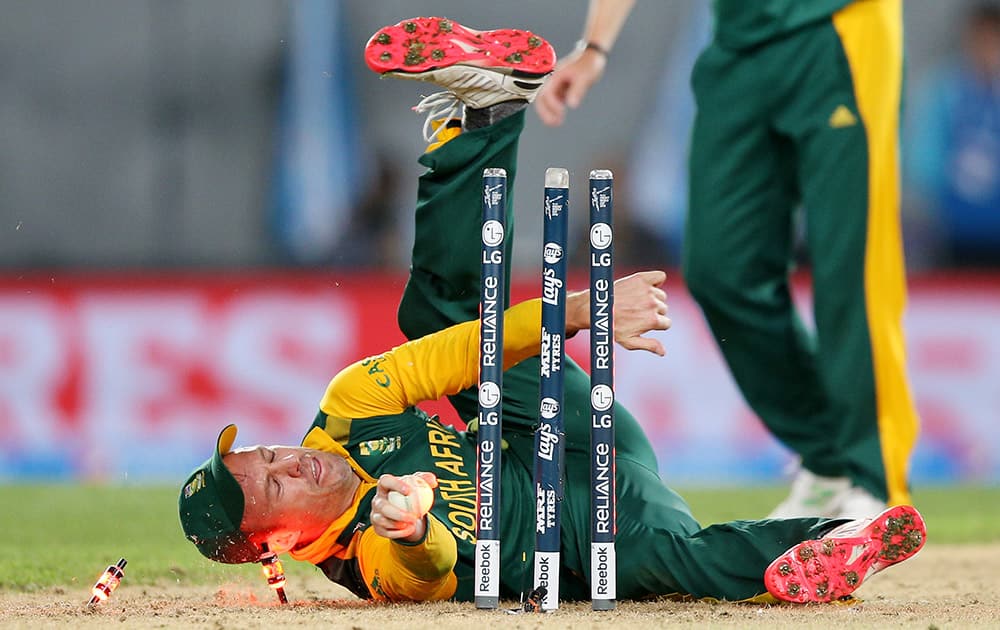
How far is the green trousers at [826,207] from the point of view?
14.6 ft

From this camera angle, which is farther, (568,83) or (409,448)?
(568,83)

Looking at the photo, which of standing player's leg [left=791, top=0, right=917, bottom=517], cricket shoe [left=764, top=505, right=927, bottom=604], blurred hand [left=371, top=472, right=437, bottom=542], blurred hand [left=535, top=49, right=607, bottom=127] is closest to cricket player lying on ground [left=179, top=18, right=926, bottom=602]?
cricket shoe [left=764, top=505, right=927, bottom=604]

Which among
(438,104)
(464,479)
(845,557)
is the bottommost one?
(845,557)

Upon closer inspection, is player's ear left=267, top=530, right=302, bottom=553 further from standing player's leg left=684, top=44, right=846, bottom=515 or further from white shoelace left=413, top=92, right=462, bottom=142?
standing player's leg left=684, top=44, right=846, bottom=515

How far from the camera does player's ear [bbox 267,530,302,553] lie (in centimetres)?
312

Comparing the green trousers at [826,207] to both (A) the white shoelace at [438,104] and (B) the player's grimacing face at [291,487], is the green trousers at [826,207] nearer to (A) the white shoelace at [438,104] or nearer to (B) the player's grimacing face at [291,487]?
(A) the white shoelace at [438,104]

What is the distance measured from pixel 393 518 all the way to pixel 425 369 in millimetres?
522

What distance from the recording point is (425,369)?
3230mm

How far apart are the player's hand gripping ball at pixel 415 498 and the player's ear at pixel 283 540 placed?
41cm

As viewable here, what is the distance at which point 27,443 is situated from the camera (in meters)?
7.51

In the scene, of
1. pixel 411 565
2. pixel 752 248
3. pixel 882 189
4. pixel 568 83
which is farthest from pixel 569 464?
pixel 882 189

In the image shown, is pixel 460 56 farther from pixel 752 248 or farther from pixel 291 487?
pixel 752 248

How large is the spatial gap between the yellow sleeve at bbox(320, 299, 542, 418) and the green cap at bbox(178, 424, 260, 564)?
284 millimetres

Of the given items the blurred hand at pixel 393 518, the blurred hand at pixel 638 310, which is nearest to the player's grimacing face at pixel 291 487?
the blurred hand at pixel 393 518
